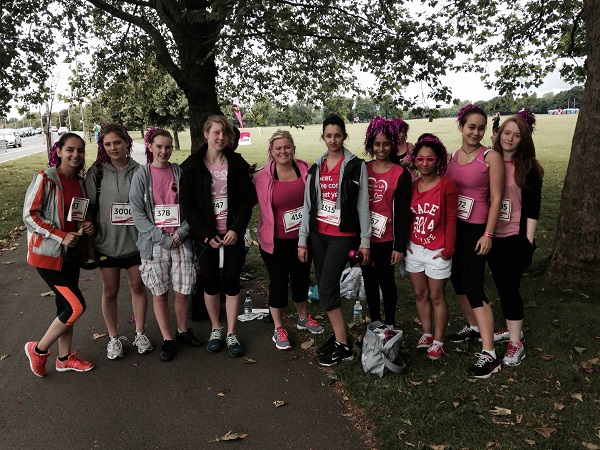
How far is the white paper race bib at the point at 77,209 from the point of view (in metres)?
3.78

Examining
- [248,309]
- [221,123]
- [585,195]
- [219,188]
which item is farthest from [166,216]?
[585,195]

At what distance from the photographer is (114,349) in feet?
13.8

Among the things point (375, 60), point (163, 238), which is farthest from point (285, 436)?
point (375, 60)

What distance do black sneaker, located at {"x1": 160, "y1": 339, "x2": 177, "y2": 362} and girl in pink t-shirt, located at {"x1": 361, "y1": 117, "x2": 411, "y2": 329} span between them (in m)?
1.95

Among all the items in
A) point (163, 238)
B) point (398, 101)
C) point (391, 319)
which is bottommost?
point (391, 319)

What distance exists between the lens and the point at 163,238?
3953 mm

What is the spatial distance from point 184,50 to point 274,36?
7.61ft

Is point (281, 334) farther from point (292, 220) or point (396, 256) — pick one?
point (396, 256)

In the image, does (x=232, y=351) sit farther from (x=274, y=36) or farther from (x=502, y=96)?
(x=502, y=96)

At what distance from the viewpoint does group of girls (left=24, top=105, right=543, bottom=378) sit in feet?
12.0

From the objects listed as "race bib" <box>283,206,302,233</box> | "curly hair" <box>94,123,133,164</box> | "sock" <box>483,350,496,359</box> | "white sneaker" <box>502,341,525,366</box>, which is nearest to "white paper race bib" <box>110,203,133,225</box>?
"curly hair" <box>94,123,133,164</box>

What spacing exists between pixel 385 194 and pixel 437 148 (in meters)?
0.56

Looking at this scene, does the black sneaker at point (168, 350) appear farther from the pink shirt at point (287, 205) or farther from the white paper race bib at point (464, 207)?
the white paper race bib at point (464, 207)

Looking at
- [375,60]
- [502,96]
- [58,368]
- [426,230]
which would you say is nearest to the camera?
[426,230]
